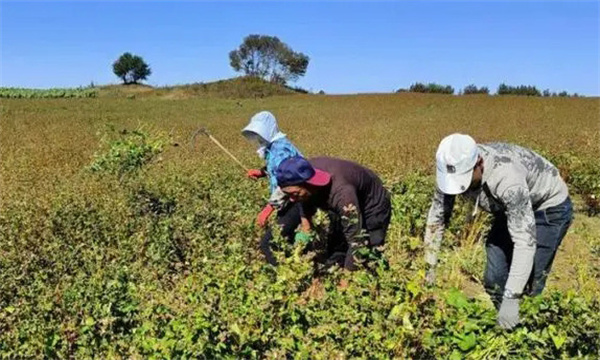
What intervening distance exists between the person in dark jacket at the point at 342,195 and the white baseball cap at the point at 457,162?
0.47 meters

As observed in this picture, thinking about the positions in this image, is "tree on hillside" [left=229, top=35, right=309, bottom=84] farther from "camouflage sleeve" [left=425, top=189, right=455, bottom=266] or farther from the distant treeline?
"camouflage sleeve" [left=425, top=189, right=455, bottom=266]

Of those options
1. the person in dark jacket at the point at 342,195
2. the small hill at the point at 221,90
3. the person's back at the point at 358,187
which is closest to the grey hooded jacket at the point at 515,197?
the person in dark jacket at the point at 342,195

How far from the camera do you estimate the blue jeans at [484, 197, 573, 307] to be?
3.31 metres

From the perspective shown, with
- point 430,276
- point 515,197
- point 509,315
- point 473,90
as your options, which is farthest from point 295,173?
point 473,90

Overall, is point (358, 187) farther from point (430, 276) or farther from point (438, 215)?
point (430, 276)

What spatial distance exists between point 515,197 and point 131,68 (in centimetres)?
7979

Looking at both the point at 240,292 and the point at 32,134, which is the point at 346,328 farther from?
the point at 32,134

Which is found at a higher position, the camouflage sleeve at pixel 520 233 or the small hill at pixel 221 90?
the small hill at pixel 221 90

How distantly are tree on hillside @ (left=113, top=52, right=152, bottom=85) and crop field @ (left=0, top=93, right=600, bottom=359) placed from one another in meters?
72.0

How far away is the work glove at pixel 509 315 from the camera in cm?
272

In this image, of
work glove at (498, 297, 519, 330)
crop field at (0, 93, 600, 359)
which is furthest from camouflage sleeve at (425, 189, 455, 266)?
work glove at (498, 297, 519, 330)

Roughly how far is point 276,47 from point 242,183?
193 ft

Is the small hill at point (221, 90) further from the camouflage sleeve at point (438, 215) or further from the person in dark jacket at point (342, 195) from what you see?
the camouflage sleeve at point (438, 215)

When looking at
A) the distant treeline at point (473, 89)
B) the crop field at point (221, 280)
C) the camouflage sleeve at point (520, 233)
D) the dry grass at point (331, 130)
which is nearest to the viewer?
the crop field at point (221, 280)
